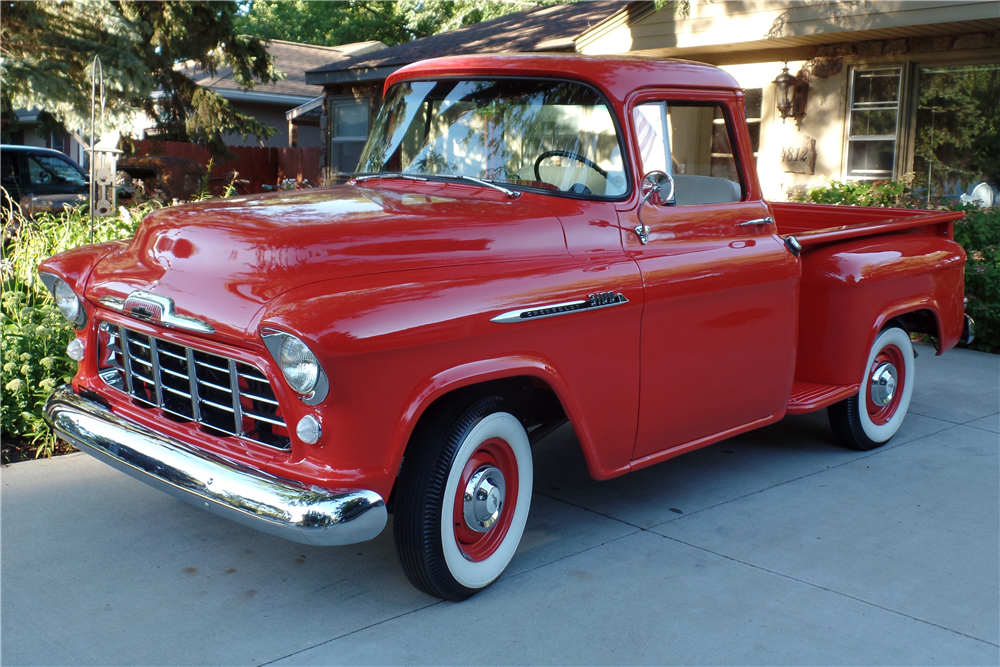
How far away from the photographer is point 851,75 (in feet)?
34.3

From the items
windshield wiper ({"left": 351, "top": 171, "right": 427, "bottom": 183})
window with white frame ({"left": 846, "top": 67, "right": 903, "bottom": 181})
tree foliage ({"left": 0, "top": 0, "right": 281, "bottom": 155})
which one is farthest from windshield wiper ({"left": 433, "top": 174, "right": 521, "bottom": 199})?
window with white frame ({"left": 846, "top": 67, "right": 903, "bottom": 181})

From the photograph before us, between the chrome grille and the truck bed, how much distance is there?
2.84 m

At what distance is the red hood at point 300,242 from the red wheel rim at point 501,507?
689 mm

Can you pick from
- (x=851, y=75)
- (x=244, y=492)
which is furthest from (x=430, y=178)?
(x=851, y=75)

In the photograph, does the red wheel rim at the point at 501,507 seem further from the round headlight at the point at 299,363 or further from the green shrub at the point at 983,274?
the green shrub at the point at 983,274

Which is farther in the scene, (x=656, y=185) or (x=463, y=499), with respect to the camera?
(x=656, y=185)

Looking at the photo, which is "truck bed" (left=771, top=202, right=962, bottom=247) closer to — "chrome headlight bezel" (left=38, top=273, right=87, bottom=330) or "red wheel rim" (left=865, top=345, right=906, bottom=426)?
"red wheel rim" (left=865, top=345, right=906, bottom=426)

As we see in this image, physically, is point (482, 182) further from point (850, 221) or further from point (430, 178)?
point (850, 221)

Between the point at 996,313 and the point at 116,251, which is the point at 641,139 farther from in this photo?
the point at 996,313

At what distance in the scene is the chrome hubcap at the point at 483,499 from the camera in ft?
10.6

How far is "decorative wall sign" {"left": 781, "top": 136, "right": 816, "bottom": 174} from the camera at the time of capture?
10805mm

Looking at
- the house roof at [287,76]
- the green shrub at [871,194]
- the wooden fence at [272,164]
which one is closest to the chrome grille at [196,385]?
the green shrub at [871,194]

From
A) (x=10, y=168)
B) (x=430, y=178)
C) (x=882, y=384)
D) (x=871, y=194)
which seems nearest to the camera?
(x=430, y=178)

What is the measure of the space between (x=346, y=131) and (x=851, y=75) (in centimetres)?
898
